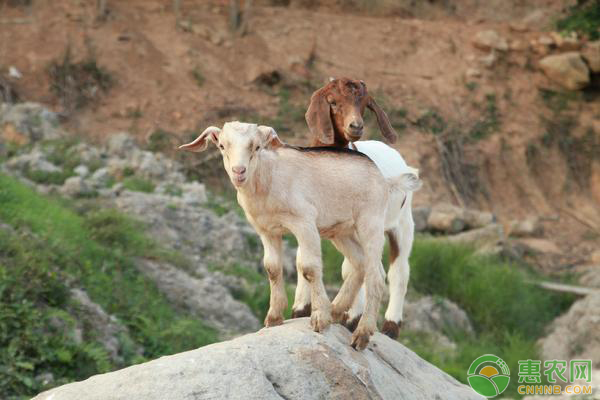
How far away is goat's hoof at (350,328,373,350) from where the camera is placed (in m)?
6.64

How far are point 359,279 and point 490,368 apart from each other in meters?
3.92

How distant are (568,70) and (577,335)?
9.45m

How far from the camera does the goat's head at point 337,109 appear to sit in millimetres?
7199

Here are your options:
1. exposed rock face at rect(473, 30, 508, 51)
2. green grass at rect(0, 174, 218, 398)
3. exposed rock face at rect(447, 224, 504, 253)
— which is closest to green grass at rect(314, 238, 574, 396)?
exposed rock face at rect(447, 224, 504, 253)

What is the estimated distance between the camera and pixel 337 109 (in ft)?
23.8

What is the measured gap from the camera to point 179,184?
17844 mm

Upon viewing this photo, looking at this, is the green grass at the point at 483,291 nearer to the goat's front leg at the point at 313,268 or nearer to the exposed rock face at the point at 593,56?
the exposed rock face at the point at 593,56

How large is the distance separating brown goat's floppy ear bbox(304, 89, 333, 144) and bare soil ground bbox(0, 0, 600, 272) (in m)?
13.8

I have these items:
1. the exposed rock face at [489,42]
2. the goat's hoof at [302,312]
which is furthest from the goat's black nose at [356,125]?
the exposed rock face at [489,42]

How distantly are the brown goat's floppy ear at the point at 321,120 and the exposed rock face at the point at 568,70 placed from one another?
18.3 metres

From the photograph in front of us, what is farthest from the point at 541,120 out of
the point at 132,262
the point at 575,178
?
the point at 132,262

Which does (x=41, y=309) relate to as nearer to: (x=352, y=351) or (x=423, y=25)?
(x=352, y=351)

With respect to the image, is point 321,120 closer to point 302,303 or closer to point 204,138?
point 204,138

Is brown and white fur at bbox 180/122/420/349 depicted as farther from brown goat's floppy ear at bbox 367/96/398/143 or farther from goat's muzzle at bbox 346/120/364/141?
brown goat's floppy ear at bbox 367/96/398/143
